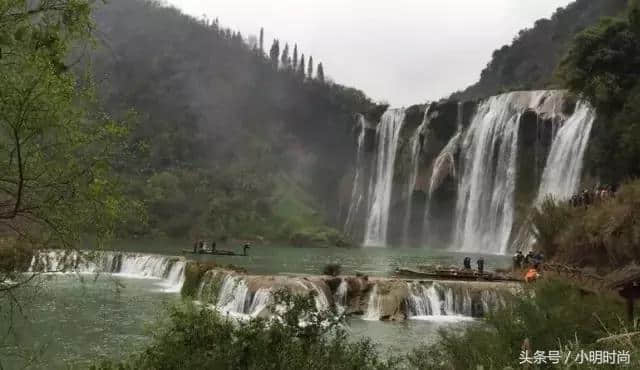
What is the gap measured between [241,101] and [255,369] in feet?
335

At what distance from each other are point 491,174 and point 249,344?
4676 centimetres

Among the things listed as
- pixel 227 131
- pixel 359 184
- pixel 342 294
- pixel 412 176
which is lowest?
pixel 342 294

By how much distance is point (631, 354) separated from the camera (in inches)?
227

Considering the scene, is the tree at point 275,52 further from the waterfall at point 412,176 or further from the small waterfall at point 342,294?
the small waterfall at point 342,294

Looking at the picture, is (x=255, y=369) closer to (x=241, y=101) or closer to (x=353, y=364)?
(x=353, y=364)

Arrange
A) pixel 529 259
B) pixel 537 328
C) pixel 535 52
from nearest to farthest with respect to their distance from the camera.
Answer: pixel 537 328
pixel 529 259
pixel 535 52

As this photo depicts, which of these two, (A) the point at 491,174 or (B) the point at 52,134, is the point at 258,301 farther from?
(A) the point at 491,174

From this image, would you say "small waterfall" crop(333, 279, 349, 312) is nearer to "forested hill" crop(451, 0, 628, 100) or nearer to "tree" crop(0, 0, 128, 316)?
"tree" crop(0, 0, 128, 316)

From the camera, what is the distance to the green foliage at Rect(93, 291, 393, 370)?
682 cm

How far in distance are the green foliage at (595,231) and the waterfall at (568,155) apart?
53.2ft

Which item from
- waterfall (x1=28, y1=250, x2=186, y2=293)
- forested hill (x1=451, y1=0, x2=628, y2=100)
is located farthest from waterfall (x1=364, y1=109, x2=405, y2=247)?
waterfall (x1=28, y1=250, x2=186, y2=293)

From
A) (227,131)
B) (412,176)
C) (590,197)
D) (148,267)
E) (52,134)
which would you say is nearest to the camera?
(52,134)

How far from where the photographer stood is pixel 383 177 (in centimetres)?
6881

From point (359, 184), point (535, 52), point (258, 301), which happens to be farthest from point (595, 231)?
point (535, 52)
